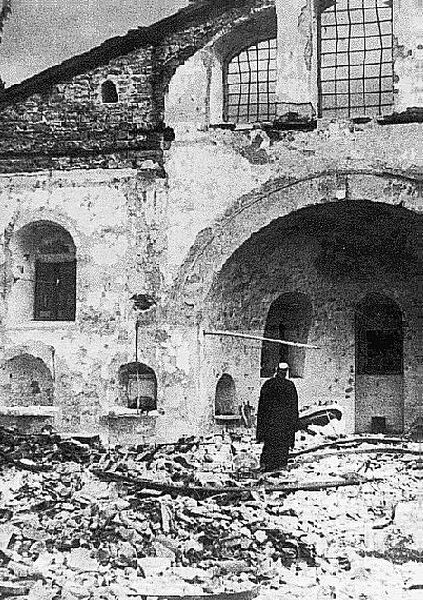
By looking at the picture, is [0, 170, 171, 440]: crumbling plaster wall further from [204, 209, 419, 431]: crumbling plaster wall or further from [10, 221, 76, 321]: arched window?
[204, 209, 419, 431]: crumbling plaster wall

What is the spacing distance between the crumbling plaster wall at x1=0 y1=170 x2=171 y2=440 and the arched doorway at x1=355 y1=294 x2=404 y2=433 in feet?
17.9

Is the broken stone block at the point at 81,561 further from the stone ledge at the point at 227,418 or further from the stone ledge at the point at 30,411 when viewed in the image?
the stone ledge at the point at 227,418

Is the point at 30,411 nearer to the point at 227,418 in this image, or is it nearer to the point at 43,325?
the point at 43,325

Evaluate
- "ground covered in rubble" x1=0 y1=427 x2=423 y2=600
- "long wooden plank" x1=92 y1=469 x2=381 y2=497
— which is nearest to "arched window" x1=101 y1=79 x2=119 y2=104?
"ground covered in rubble" x1=0 y1=427 x2=423 y2=600

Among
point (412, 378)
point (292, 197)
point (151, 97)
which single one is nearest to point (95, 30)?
point (151, 97)

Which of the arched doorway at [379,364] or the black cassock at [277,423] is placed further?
the arched doorway at [379,364]

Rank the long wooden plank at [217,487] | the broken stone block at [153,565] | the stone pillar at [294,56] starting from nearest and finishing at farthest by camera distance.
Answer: the broken stone block at [153,565] → the long wooden plank at [217,487] → the stone pillar at [294,56]

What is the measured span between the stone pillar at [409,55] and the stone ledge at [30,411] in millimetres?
7922

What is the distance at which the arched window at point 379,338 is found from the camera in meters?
19.5

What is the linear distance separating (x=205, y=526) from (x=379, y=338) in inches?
414

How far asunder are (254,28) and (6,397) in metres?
8.09

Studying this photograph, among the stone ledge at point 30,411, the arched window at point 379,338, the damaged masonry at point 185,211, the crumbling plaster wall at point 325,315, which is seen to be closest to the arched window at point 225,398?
the damaged masonry at point 185,211

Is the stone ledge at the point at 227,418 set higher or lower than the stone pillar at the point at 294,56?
lower

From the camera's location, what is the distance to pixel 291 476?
1223 centimetres
